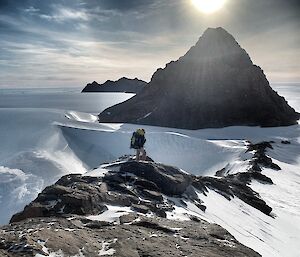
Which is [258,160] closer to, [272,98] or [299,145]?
[299,145]

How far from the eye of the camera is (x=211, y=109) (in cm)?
7744

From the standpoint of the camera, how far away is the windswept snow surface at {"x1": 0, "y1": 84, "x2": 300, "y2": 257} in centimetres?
1670

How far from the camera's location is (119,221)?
10312 millimetres

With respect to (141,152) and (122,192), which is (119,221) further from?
(141,152)

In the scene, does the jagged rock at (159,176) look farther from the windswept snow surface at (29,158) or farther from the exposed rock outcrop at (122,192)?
the windswept snow surface at (29,158)

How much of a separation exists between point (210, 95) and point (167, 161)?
40.6 m

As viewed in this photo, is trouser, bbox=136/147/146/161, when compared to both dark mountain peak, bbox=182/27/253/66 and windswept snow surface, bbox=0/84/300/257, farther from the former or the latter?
dark mountain peak, bbox=182/27/253/66

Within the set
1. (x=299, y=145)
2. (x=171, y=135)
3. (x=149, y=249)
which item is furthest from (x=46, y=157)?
(x=299, y=145)

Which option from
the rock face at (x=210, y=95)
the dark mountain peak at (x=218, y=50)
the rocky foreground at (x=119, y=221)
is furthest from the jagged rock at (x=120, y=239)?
the dark mountain peak at (x=218, y=50)

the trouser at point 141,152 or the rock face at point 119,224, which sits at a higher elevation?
the trouser at point 141,152

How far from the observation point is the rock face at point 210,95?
76812 mm

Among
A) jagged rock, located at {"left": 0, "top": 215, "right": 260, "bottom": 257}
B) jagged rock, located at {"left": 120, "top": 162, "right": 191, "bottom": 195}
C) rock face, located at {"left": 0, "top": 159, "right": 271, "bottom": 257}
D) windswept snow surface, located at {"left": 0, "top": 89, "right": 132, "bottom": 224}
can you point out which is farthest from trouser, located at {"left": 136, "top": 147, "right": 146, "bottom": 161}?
windswept snow surface, located at {"left": 0, "top": 89, "right": 132, "bottom": 224}

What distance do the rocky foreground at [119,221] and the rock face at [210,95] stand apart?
5856 cm

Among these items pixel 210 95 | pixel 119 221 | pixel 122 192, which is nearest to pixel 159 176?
pixel 122 192
